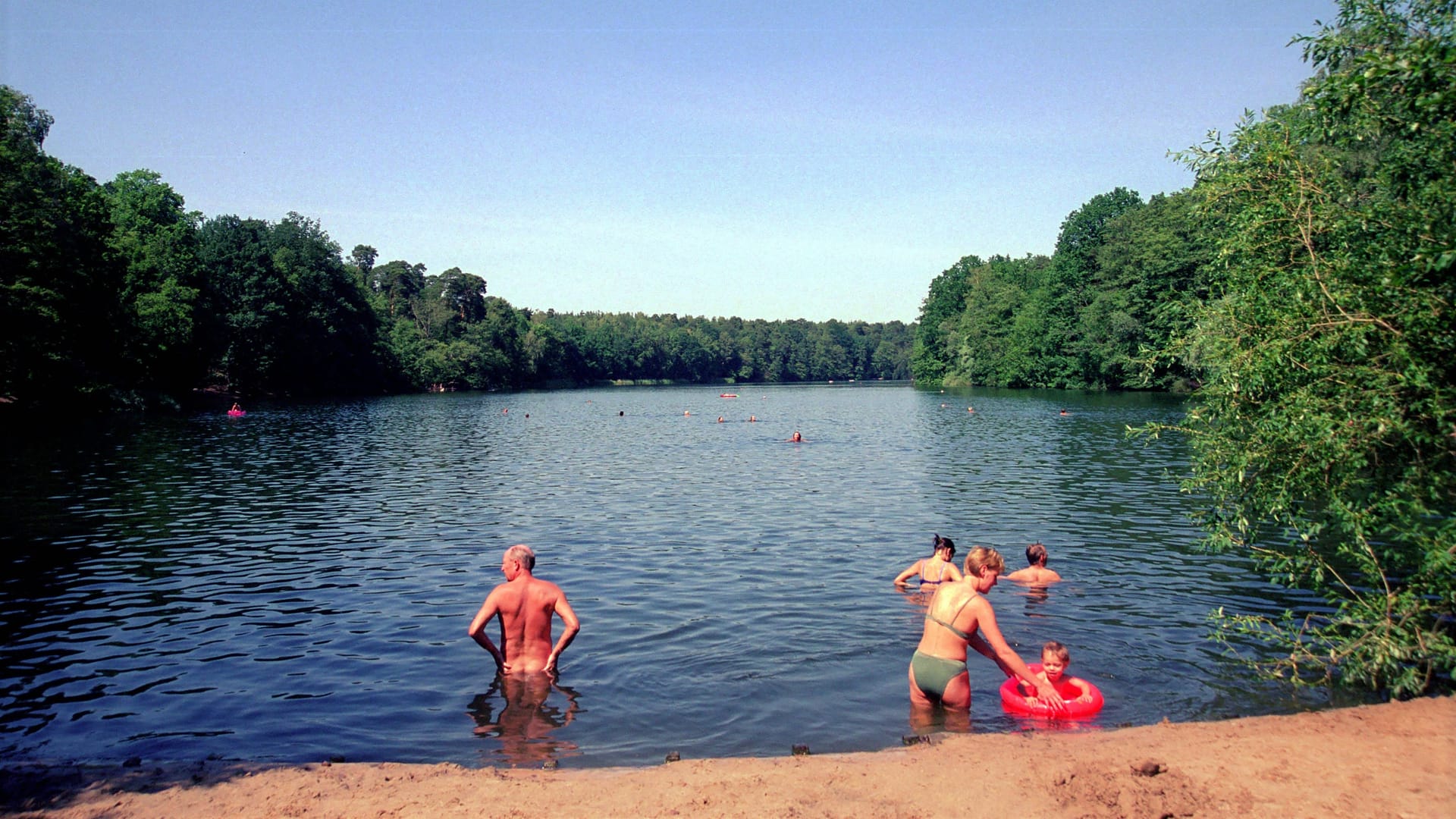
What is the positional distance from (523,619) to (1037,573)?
30.7 ft

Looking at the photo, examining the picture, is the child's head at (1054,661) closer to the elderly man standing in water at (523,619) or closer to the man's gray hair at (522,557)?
the elderly man standing in water at (523,619)

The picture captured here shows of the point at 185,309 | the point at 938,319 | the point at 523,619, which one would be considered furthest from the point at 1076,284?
the point at 523,619

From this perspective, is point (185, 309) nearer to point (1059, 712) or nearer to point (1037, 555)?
point (1037, 555)

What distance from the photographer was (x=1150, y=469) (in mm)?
31438

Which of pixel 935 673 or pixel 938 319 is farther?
pixel 938 319

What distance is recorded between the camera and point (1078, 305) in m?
101

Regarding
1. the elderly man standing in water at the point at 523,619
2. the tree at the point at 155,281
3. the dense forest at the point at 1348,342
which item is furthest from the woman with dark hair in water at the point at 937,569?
the tree at the point at 155,281

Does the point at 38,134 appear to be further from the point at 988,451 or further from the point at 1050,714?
the point at 1050,714

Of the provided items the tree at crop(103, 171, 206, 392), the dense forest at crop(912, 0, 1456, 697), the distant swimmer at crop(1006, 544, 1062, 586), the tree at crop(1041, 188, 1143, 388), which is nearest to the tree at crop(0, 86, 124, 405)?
the tree at crop(103, 171, 206, 392)

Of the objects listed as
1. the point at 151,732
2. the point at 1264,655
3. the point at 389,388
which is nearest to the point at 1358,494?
the point at 1264,655

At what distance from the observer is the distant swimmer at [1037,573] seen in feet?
52.7

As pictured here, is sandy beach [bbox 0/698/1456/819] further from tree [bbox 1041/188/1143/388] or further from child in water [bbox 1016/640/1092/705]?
tree [bbox 1041/188/1143/388]

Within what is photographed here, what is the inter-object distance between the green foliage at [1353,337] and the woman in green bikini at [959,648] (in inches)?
103

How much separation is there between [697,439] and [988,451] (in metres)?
16.2
